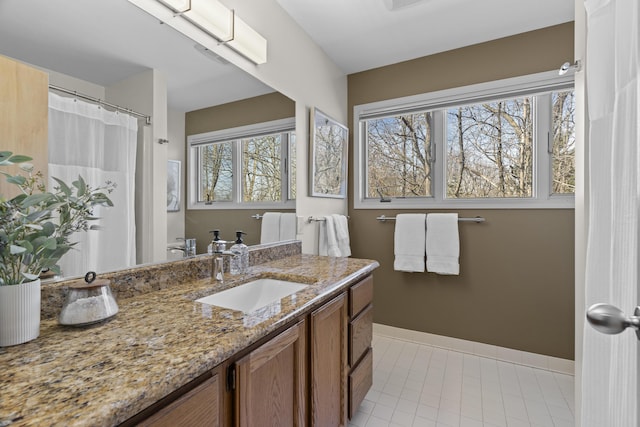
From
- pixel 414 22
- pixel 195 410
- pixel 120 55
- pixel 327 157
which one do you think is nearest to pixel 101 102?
pixel 120 55

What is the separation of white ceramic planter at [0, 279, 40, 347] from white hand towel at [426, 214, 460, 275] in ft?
7.52

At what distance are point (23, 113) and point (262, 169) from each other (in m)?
1.05

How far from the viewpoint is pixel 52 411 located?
45cm

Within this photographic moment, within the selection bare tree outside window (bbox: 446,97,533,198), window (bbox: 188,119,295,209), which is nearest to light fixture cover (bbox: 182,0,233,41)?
window (bbox: 188,119,295,209)

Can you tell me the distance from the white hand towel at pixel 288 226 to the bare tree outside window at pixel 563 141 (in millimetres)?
1872

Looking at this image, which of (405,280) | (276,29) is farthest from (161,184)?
(405,280)

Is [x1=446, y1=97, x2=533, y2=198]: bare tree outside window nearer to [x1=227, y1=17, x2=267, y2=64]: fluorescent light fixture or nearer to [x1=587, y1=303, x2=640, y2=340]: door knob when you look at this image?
[x1=227, y1=17, x2=267, y2=64]: fluorescent light fixture

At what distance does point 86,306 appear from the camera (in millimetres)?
780

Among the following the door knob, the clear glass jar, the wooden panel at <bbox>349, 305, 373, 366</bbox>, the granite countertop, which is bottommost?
the wooden panel at <bbox>349, 305, 373, 366</bbox>

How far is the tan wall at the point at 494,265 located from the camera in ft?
6.91

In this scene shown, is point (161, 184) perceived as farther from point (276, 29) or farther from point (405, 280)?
point (405, 280)

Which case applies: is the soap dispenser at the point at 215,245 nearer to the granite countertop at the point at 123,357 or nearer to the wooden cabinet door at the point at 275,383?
the granite countertop at the point at 123,357

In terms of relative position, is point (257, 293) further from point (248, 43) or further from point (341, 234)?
point (248, 43)

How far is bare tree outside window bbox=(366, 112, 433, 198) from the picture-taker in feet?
8.50
